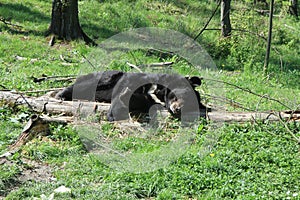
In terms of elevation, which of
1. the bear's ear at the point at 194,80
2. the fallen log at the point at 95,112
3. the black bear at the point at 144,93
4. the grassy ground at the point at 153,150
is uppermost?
the bear's ear at the point at 194,80

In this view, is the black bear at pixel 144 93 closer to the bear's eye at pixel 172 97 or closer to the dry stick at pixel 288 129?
the bear's eye at pixel 172 97

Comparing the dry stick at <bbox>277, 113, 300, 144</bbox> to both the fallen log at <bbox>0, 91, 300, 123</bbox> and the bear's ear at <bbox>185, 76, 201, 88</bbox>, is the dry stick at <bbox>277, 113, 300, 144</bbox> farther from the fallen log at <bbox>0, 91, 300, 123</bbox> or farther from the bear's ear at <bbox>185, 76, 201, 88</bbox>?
the bear's ear at <bbox>185, 76, 201, 88</bbox>

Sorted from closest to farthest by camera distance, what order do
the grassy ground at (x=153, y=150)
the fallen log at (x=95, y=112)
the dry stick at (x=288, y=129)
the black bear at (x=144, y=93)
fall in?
the grassy ground at (x=153, y=150)
the dry stick at (x=288, y=129)
the black bear at (x=144, y=93)
the fallen log at (x=95, y=112)

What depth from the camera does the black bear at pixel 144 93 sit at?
733 centimetres

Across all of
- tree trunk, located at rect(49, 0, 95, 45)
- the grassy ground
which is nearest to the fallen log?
the grassy ground

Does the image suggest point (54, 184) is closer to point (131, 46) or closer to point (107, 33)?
point (131, 46)

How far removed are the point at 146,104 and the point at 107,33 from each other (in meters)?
7.38

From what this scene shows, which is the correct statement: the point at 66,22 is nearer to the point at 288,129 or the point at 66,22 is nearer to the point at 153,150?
the point at 153,150

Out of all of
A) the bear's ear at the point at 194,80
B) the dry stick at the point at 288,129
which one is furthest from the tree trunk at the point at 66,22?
the dry stick at the point at 288,129

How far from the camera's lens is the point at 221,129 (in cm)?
720

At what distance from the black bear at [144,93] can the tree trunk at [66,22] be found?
5606 millimetres

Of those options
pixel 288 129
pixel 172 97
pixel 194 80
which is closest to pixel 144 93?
pixel 172 97

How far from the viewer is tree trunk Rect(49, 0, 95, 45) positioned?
42.9 ft

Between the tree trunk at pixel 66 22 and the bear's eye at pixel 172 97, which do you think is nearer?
the bear's eye at pixel 172 97
